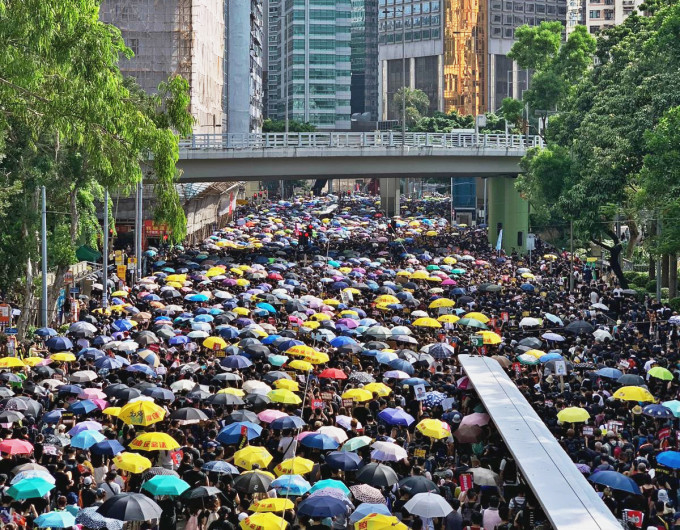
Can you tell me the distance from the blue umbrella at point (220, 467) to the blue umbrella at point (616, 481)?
4792 millimetres

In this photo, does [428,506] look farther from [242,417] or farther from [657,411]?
[657,411]

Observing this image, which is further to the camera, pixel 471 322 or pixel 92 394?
pixel 471 322

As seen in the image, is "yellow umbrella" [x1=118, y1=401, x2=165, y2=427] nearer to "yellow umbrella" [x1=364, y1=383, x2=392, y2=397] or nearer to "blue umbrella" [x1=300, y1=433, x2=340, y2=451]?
"blue umbrella" [x1=300, y1=433, x2=340, y2=451]

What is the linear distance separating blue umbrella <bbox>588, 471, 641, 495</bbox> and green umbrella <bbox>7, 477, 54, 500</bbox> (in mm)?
7076

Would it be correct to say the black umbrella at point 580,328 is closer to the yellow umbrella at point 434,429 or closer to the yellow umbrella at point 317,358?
the yellow umbrella at point 317,358

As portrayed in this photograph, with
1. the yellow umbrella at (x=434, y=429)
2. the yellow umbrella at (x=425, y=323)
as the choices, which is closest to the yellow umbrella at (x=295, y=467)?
the yellow umbrella at (x=434, y=429)

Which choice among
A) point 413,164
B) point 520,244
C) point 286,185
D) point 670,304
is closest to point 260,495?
point 670,304

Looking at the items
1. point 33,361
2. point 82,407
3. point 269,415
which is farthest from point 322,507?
point 33,361

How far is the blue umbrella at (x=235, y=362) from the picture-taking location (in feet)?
80.3

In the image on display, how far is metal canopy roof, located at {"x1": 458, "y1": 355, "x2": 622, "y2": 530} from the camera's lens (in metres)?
13.1

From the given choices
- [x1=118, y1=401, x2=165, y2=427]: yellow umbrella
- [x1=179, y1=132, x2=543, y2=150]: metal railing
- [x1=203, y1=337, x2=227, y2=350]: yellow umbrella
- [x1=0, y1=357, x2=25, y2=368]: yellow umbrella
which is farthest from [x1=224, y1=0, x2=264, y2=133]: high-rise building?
[x1=118, y1=401, x2=165, y2=427]: yellow umbrella

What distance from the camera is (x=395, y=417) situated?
20141mm

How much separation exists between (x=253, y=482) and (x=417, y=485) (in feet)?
6.85

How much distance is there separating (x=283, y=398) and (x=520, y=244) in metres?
49.0
